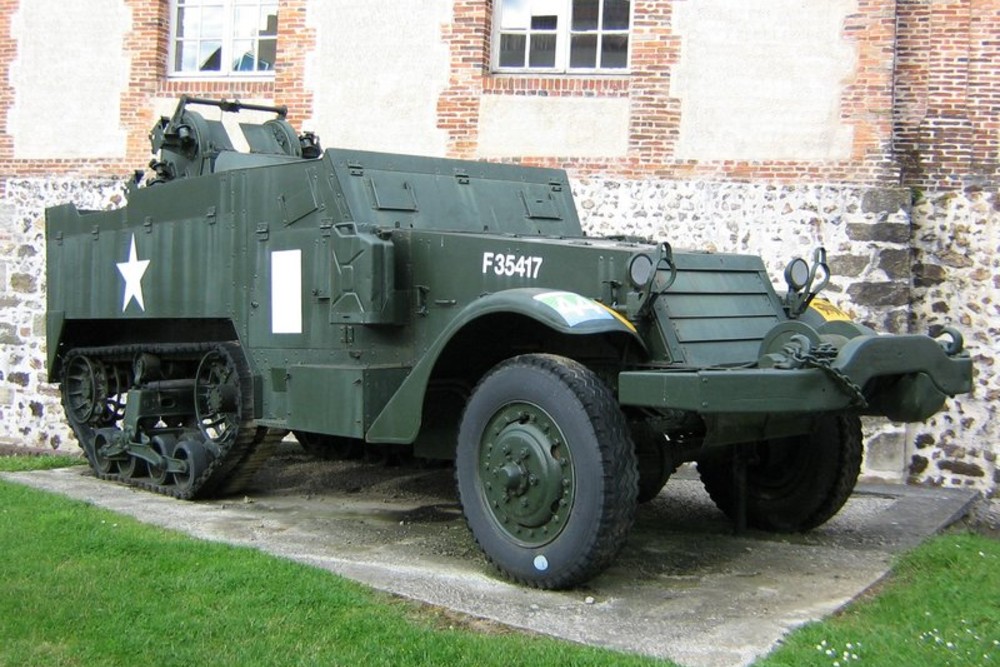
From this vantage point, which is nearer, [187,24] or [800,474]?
[800,474]

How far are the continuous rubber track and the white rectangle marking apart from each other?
0.42 metres

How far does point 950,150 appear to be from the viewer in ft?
31.6

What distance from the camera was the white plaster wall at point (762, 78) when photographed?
387 inches

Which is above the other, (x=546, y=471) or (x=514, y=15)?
(x=514, y=15)

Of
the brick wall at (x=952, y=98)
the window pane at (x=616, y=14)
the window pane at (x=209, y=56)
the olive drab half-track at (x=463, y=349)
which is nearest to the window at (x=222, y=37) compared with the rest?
the window pane at (x=209, y=56)

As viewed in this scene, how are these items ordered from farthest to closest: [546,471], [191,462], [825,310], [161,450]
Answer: [161,450], [191,462], [825,310], [546,471]

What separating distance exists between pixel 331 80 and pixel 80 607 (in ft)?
24.3

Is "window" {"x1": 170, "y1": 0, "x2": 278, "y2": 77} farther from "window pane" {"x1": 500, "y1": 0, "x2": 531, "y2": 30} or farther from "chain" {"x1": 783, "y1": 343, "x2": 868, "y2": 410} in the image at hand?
"chain" {"x1": 783, "y1": 343, "x2": 868, "y2": 410}

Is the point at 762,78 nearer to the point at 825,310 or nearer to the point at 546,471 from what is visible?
the point at 825,310

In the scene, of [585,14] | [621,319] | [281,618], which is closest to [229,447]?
[281,618]

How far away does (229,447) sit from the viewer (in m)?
7.20

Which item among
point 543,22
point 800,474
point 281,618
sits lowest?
point 281,618

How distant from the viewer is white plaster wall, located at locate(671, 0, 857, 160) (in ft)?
32.2

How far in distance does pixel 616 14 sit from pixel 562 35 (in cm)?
54
